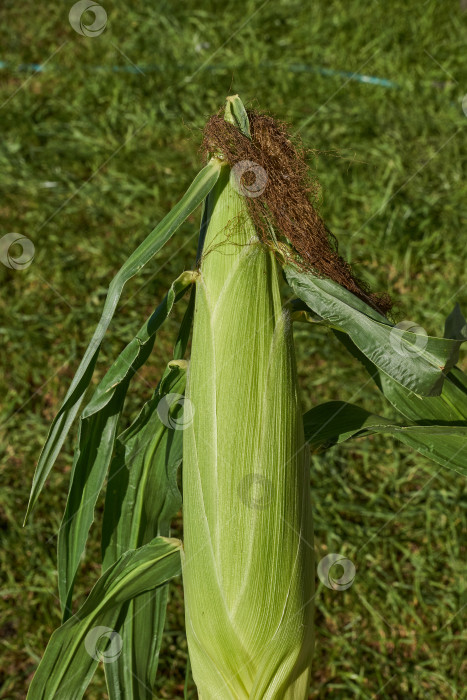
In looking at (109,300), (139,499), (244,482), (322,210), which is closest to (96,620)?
(139,499)

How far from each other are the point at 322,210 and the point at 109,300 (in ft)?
4.17

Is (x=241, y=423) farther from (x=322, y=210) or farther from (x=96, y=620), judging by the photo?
(x=322, y=210)

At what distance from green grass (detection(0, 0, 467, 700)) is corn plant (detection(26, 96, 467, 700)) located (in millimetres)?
477

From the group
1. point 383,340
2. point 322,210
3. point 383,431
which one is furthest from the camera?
point 322,210

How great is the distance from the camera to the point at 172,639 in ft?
5.07

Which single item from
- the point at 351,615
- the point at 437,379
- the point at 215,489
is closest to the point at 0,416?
the point at 351,615

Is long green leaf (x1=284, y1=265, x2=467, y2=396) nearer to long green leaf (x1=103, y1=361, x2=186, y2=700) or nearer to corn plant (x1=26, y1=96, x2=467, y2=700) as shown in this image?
corn plant (x1=26, y1=96, x2=467, y2=700)

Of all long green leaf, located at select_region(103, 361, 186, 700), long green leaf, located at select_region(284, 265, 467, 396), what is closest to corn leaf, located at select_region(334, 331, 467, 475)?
long green leaf, located at select_region(284, 265, 467, 396)

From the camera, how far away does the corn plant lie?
35.5 inches

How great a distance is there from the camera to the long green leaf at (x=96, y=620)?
3.28 ft

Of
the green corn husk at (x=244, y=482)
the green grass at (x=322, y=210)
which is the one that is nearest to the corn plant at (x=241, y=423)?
the green corn husk at (x=244, y=482)

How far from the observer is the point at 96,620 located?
40.4 inches

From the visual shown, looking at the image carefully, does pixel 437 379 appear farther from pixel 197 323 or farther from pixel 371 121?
pixel 371 121

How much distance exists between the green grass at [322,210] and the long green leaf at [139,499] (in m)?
0.45
